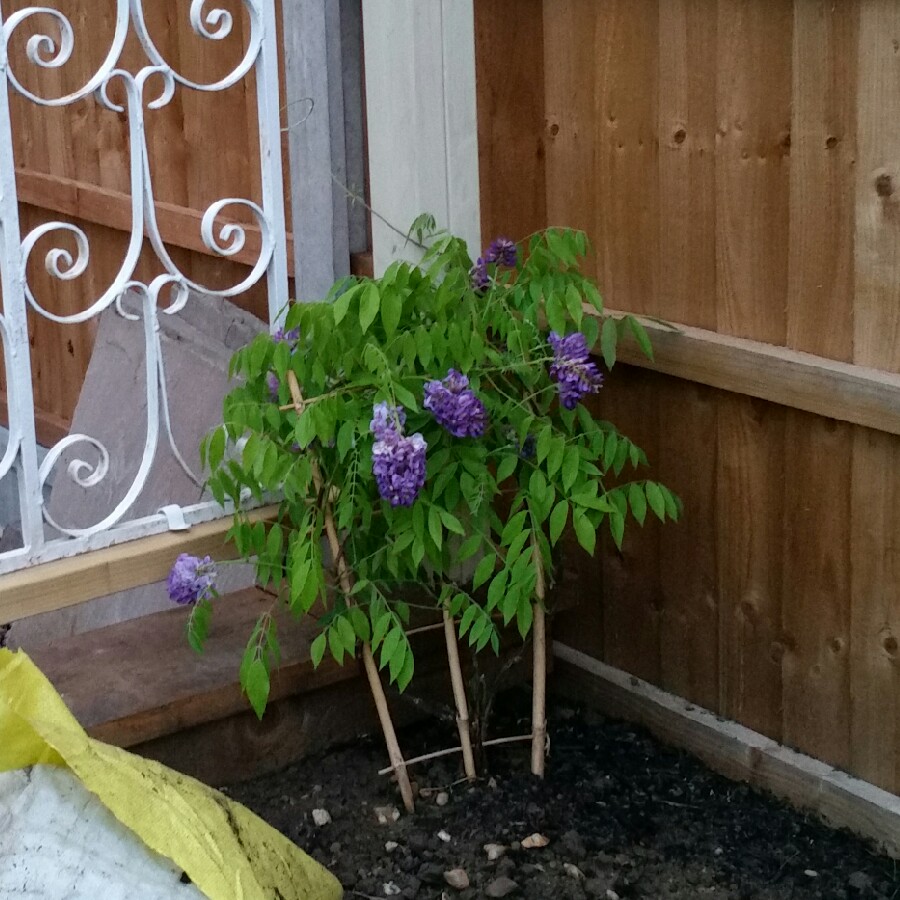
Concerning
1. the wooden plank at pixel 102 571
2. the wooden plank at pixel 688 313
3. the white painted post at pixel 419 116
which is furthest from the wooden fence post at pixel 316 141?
the wooden plank at pixel 688 313

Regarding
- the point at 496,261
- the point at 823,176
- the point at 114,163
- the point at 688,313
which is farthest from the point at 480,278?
the point at 114,163

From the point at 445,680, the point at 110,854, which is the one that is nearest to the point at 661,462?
the point at 445,680

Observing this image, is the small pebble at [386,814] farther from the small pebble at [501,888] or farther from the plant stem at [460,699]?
the small pebble at [501,888]

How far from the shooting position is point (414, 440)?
2.32m

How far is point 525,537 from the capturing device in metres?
2.54

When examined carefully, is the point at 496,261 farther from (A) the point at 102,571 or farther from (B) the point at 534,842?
(B) the point at 534,842

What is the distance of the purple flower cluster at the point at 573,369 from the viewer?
2.50 m

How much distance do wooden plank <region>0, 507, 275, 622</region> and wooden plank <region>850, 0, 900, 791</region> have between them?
49.5 inches

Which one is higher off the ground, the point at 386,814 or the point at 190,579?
the point at 190,579

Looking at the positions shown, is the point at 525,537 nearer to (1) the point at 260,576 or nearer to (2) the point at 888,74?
(1) the point at 260,576

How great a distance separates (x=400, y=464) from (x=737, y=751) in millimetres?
1095

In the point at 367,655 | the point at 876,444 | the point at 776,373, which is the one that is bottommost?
the point at 367,655

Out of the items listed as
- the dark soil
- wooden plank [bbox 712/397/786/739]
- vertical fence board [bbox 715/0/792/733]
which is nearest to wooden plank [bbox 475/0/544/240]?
vertical fence board [bbox 715/0/792/733]

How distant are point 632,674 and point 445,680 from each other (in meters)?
0.43
